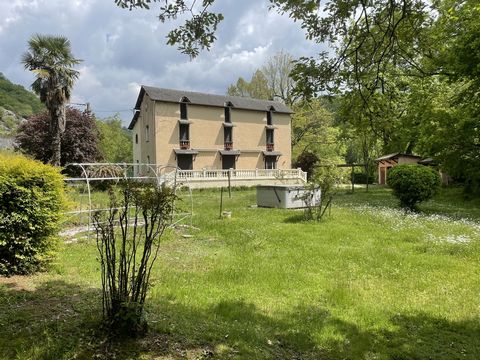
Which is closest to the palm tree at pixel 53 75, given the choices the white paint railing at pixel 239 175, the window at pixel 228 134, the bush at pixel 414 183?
the white paint railing at pixel 239 175

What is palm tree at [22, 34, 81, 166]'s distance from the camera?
23.3 meters

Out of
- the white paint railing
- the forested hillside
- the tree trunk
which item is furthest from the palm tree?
the forested hillside

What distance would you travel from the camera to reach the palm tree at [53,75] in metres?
23.3

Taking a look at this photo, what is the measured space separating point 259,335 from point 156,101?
30.8 meters

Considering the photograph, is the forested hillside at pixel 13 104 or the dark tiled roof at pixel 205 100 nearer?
the dark tiled roof at pixel 205 100

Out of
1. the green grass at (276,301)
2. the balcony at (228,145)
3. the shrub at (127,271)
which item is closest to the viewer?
the shrub at (127,271)

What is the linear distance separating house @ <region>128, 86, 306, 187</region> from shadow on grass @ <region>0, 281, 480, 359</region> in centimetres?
2910

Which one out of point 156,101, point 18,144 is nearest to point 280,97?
point 156,101

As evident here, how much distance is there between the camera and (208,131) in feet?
118

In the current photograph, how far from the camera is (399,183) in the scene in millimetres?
15375

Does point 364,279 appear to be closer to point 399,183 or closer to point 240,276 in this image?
point 240,276

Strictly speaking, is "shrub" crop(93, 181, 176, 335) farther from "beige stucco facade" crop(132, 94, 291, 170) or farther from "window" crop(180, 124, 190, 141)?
"window" crop(180, 124, 190, 141)

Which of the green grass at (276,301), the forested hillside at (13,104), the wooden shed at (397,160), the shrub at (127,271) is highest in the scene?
the forested hillside at (13,104)

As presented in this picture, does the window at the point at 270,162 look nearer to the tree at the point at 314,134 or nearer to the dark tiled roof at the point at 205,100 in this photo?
the tree at the point at 314,134
